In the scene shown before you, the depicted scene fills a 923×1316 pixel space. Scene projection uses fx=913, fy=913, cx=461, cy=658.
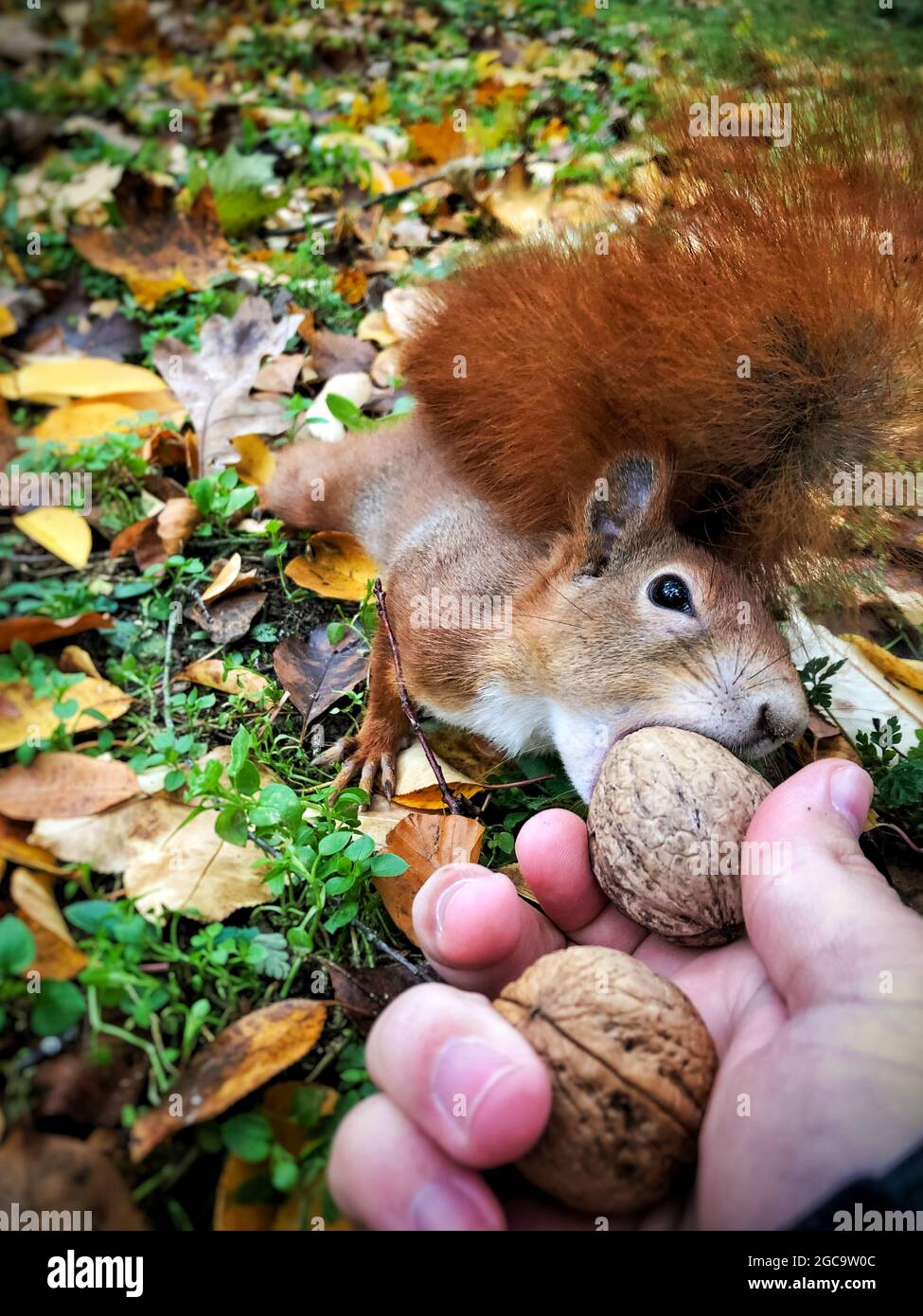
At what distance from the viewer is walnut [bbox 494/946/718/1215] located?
2.48 feet

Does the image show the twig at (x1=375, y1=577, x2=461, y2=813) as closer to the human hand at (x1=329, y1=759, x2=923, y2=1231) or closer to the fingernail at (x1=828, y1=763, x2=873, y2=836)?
the human hand at (x1=329, y1=759, x2=923, y2=1231)

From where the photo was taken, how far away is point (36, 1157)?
2.47 ft

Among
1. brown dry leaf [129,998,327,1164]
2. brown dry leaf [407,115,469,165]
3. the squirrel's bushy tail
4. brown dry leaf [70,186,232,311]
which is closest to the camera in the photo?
brown dry leaf [129,998,327,1164]

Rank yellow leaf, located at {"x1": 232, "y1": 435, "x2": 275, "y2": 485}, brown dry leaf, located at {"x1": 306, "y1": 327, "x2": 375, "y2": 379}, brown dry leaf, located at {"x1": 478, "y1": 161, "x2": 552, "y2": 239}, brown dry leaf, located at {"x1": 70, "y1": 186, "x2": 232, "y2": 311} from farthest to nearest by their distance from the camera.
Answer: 1. brown dry leaf, located at {"x1": 478, "y1": 161, "x2": 552, "y2": 239}
2. brown dry leaf, located at {"x1": 70, "y1": 186, "x2": 232, "y2": 311}
3. brown dry leaf, located at {"x1": 306, "y1": 327, "x2": 375, "y2": 379}
4. yellow leaf, located at {"x1": 232, "y1": 435, "x2": 275, "y2": 485}

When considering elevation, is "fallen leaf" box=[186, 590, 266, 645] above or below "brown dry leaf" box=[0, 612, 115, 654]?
below

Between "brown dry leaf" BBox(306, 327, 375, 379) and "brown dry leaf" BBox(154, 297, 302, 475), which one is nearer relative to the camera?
"brown dry leaf" BBox(154, 297, 302, 475)

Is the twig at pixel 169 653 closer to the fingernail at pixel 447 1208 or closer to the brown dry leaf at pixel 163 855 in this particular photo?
the brown dry leaf at pixel 163 855

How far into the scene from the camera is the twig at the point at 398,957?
3.43 ft

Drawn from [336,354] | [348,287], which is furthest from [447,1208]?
[348,287]

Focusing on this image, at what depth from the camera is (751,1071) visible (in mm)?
792

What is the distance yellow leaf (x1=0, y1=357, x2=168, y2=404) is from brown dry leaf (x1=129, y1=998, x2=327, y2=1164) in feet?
5.11

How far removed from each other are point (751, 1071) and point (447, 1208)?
283 millimetres

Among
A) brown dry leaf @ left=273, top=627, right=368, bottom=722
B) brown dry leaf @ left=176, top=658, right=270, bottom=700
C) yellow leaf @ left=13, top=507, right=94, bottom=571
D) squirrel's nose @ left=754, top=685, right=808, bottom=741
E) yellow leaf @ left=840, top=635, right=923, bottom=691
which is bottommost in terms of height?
brown dry leaf @ left=273, top=627, right=368, bottom=722

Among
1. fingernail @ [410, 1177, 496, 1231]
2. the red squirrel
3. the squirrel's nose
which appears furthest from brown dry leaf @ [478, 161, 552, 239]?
fingernail @ [410, 1177, 496, 1231]
